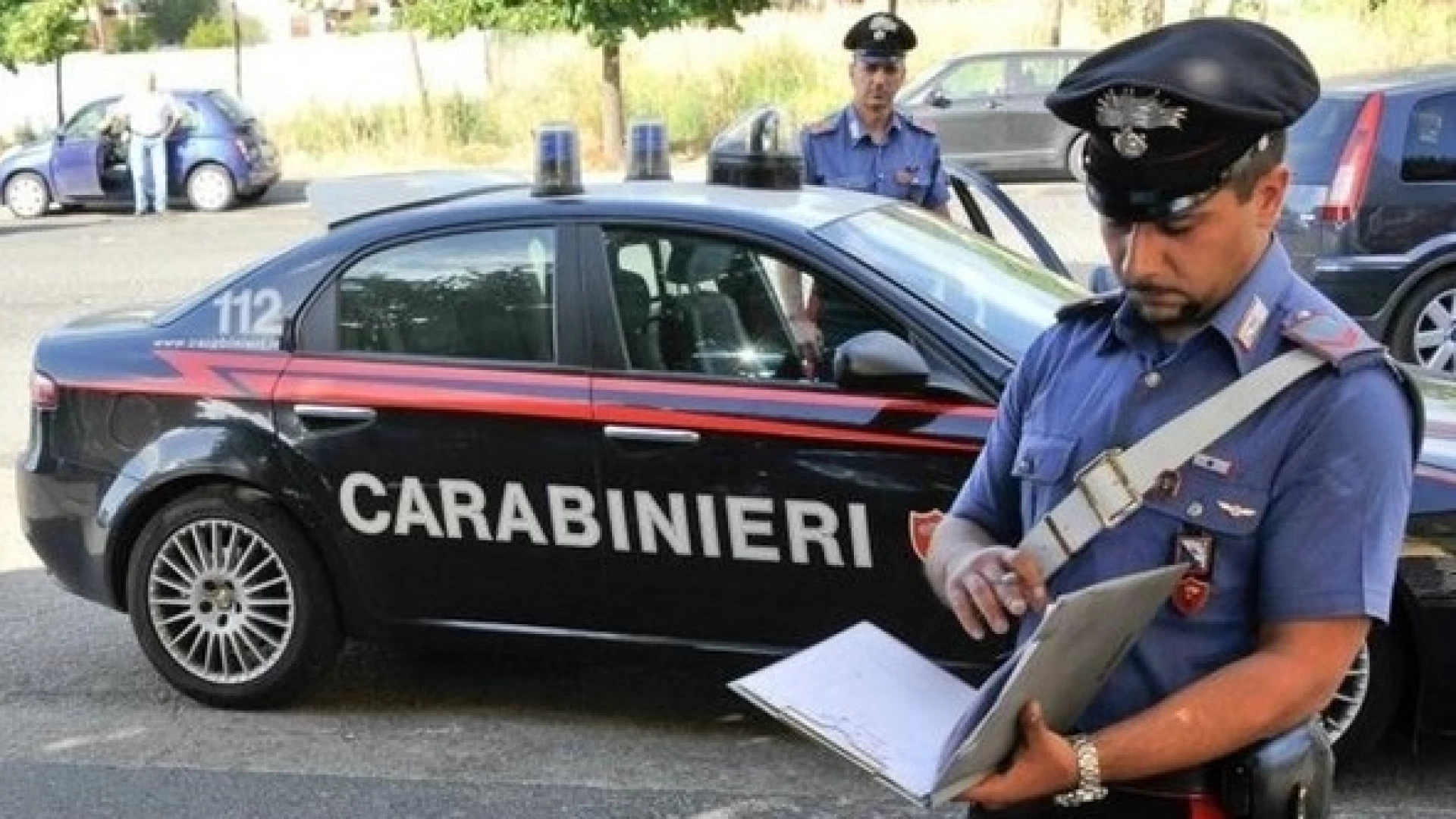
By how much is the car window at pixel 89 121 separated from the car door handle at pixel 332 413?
16984 mm

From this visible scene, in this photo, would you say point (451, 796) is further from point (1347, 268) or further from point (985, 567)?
point (1347, 268)

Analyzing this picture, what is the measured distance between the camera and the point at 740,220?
15.2 feet

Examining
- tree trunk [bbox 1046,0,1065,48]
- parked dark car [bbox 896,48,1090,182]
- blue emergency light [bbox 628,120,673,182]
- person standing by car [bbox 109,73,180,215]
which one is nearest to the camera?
blue emergency light [bbox 628,120,673,182]

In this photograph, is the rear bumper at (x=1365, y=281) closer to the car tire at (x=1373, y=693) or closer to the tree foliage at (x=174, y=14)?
the car tire at (x=1373, y=693)

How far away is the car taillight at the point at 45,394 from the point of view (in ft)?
17.0

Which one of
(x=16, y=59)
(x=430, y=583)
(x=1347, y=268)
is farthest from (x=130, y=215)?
(x=430, y=583)

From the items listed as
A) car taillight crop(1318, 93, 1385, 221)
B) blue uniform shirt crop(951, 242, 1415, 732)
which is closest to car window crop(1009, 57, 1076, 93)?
car taillight crop(1318, 93, 1385, 221)

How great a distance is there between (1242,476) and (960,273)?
3.01 meters

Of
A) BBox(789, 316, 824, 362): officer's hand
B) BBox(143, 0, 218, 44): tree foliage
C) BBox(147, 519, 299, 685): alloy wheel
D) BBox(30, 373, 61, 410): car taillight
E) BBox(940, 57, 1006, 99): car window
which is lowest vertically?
BBox(147, 519, 299, 685): alloy wheel

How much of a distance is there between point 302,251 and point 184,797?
5.12 feet

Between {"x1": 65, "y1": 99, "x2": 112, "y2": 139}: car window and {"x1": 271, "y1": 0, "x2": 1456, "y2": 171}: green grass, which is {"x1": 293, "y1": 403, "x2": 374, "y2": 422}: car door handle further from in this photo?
{"x1": 271, "y1": 0, "x2": 1456, "y2": 171}: green grass

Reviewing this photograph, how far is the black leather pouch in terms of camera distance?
1852 mm

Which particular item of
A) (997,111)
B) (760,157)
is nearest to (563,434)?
(760,157)

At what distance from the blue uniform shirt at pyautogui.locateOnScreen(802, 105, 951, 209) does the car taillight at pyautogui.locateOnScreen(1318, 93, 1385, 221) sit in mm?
2818
